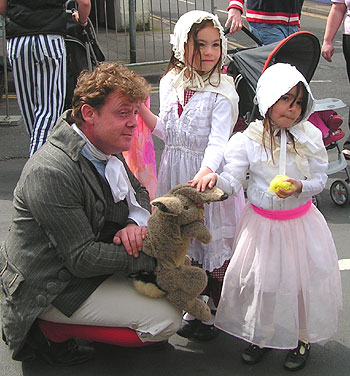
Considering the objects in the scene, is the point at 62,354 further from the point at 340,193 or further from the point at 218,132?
the point at 340,193

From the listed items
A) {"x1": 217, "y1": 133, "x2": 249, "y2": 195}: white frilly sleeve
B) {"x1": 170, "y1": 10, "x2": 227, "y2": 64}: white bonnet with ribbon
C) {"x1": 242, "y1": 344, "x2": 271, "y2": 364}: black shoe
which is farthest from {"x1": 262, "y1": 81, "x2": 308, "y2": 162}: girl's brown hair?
{"x1": 242, "y1": 344, "x2": 271, "y2": 364}: black shoe

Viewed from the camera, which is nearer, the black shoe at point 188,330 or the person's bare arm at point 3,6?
the black shoe at point 188,330

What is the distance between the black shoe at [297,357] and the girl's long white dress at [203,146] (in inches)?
22.1

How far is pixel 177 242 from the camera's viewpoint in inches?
114

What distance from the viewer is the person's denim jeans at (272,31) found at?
539 cm

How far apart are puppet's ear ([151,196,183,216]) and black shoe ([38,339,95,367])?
894mm

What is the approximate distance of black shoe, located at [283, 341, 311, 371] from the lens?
3.13 meters

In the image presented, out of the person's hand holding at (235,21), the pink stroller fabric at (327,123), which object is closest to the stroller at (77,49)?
the person's hand holding at (235,21)

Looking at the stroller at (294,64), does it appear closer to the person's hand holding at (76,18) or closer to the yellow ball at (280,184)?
the yellow ball at (280,184)

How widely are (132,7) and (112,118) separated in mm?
7582

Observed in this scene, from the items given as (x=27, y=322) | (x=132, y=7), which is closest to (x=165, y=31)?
(x=132, y=7)

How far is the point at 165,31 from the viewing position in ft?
41.4

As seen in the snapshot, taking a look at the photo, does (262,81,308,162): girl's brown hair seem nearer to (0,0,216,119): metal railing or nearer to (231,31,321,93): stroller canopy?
(231,31,321,93): stroller canopy

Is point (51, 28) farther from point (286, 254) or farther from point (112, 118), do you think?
point (286, 254)
